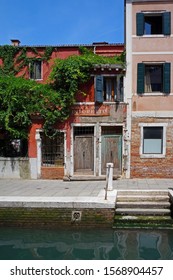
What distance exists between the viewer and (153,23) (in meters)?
15.5

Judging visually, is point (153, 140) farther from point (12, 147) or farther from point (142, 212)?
point (12, 147)

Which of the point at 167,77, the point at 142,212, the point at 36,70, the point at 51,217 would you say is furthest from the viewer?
the point at 36,70

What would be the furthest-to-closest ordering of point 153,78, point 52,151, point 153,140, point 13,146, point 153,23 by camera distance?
1. point 13,146
2. point 52,151
3. point 153,23
4. point 153,78
5. point 153,140

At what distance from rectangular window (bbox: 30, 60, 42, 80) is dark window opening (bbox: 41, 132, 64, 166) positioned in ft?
11.1

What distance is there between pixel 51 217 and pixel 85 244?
1.43 m

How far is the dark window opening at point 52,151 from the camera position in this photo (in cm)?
1563

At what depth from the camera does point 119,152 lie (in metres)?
15.5

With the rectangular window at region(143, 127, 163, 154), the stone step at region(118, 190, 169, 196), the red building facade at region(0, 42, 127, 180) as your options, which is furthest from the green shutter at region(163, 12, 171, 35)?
the stone step at region(118, 190, 169, 196)

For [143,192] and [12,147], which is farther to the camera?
[12,147]

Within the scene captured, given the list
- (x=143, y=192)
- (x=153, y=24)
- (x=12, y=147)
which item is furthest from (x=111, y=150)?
(x=153, y=24)

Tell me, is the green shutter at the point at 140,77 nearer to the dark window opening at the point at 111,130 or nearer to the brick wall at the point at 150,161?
the brick wall at the point at 150,161

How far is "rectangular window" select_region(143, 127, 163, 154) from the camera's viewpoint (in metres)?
15.2

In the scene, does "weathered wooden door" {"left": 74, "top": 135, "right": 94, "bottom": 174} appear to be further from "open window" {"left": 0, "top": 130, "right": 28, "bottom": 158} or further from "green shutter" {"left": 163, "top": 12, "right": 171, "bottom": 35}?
"green shutter" {"left": 163, "top": 12, "right": 171, "bottom": 35}

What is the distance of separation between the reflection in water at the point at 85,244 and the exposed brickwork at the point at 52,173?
20.7ft
